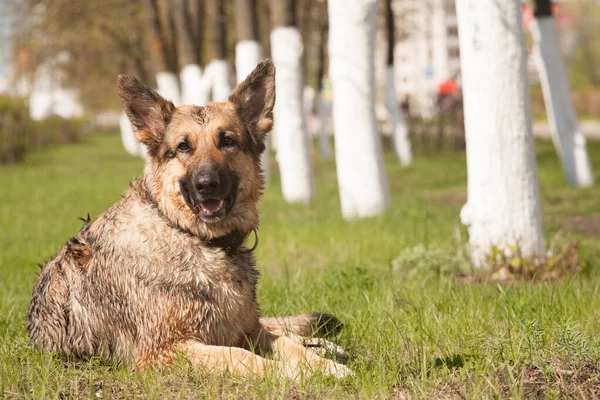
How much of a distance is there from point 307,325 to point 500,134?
316 cm

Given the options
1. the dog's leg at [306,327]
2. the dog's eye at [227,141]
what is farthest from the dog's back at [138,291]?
the dog's eye at [227,141]

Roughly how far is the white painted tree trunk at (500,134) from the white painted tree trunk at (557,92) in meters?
7.59

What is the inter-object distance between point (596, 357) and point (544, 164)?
679 inches

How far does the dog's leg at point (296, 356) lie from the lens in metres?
4.49

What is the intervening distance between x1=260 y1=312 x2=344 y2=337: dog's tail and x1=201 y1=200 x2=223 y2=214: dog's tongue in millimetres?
960

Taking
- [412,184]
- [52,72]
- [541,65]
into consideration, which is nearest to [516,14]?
[541,65]

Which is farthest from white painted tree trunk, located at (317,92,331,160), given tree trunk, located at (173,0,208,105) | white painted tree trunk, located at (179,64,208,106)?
white painted tree trunk, located at (179,64,208,106)

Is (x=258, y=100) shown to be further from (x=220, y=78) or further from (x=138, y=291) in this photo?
(x=220, y=78)

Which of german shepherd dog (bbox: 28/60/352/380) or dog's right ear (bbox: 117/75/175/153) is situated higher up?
dog's right ear (bbox: 117/75/175/153)

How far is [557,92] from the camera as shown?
1477 cm

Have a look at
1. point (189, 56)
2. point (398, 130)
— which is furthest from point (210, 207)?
point (398, 130)

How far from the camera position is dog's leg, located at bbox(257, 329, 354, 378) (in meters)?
4.49

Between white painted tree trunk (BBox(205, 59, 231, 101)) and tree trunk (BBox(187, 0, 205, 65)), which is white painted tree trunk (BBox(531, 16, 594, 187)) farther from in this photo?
tree trunk (BBox(187, 0, 205, 65))

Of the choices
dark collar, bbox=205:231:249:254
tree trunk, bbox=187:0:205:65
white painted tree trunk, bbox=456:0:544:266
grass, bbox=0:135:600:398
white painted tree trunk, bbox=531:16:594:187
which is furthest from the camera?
tree trunk, bbox=187:0:205:65
